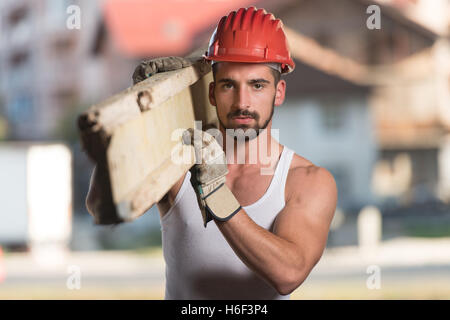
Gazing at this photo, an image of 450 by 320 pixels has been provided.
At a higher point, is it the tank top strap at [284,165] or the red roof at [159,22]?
the red roof at [159,22]

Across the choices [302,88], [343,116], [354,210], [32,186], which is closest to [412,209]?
[354,210]

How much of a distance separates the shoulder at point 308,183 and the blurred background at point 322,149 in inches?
315

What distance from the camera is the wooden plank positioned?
1981 millimetres

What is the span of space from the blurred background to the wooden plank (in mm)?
8488

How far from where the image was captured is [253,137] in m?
2.69

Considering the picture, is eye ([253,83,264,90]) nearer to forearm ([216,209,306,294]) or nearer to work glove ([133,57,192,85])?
work glove ([133,57,192,85])

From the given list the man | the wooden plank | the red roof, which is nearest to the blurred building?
the red roof

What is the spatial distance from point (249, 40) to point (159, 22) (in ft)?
81.9

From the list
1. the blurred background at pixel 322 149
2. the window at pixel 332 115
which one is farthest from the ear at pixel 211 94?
the window at pixel 332 115

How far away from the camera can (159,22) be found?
1057 inches

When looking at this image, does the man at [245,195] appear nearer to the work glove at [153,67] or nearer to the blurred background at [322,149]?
the work glove at [153,67]

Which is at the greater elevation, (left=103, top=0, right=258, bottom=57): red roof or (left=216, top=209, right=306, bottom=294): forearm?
(left=103, top=0, right=258, bottom=57): red roof

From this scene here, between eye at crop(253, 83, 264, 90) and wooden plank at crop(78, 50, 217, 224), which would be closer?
wooden plank at crop(78, 50, 217, 224)

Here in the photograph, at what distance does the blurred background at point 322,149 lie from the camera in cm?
1496
